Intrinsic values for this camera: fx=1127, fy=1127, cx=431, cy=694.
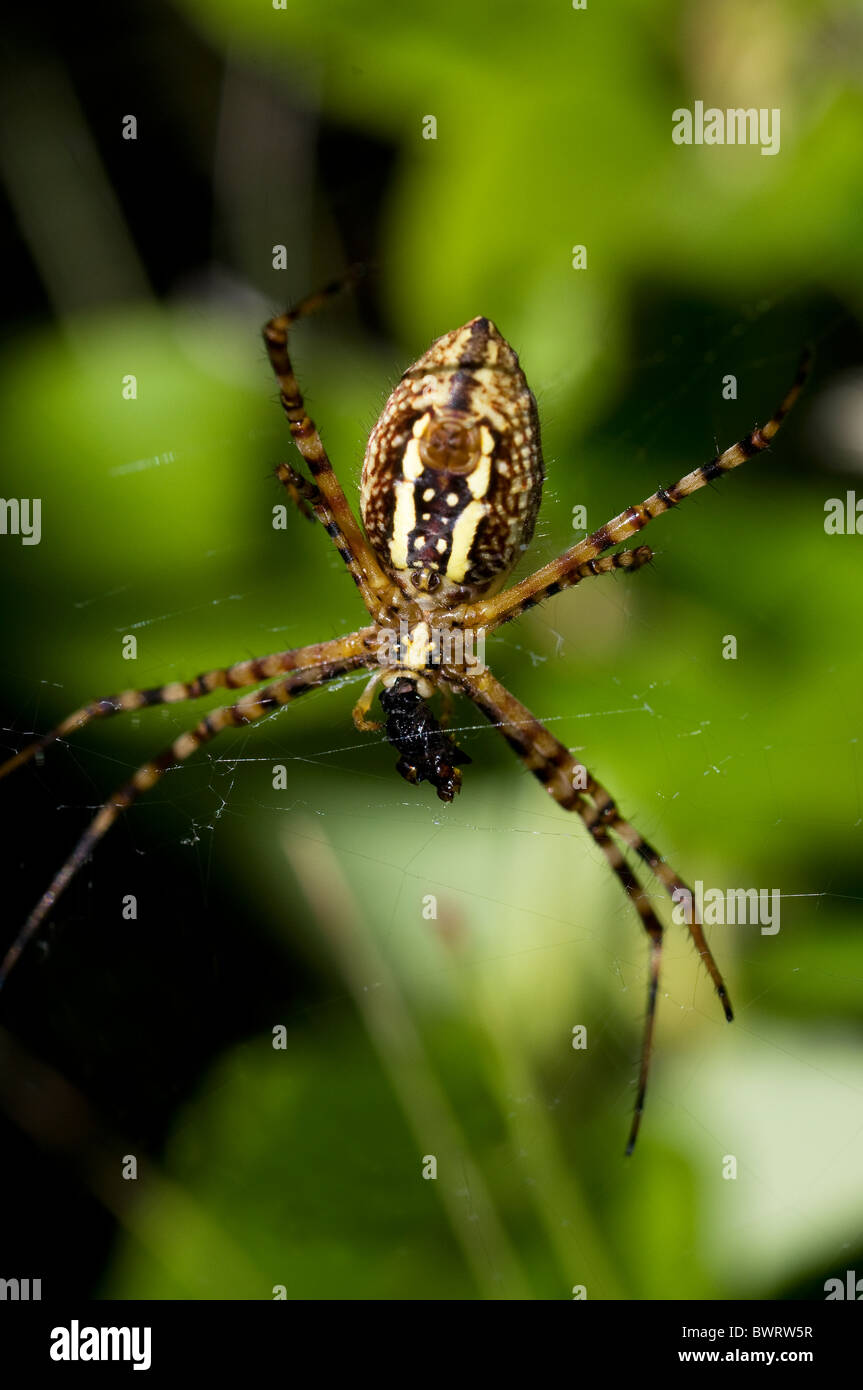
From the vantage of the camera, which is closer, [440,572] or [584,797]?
[440,572]

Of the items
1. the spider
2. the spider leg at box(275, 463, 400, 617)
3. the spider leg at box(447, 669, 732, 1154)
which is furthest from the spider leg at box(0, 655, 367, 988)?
the spider leg at box(447, 669, 732, 1154)

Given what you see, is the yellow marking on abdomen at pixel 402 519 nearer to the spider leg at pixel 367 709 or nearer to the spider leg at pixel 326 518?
the spider leg at pixel 326 518

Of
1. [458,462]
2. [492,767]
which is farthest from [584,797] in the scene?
[458,462]

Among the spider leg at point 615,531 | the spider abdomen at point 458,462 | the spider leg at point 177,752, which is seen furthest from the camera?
the spider leg at point 177,752

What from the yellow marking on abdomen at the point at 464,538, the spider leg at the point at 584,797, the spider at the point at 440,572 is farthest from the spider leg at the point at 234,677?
the yellow marking on abdomen at the point at 464,538

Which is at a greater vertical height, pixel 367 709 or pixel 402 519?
pixel 402 519

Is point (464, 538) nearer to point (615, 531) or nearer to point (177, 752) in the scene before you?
point (615, 531)
